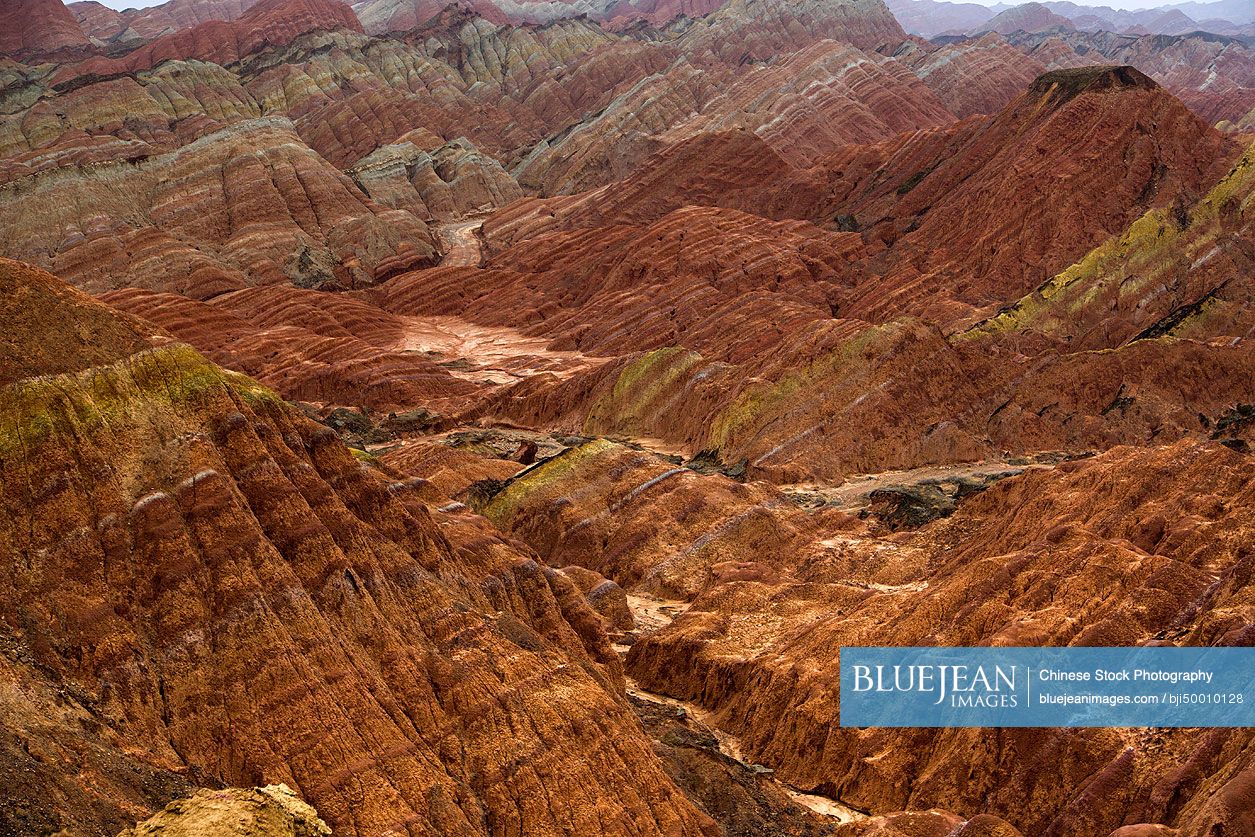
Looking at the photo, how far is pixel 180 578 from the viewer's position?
79.7 feet

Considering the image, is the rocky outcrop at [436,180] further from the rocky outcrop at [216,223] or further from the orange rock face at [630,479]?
the orange rock face at [630,479]

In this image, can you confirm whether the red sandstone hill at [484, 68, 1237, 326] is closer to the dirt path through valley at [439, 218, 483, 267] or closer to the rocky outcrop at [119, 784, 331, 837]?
the dirt path through valley at [439, 218, 483, 267]

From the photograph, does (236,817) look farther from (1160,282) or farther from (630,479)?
(1160,282)

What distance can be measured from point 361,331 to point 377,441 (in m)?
39.0

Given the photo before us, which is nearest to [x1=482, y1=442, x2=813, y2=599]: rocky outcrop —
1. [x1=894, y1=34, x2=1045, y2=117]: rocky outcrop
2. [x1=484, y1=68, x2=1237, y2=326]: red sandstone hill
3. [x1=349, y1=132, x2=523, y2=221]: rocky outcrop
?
[x1=484, y1=68, x2=1237, y2=326]: red sandstone hill

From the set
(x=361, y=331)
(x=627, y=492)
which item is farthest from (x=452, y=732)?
(x=361, y=331)

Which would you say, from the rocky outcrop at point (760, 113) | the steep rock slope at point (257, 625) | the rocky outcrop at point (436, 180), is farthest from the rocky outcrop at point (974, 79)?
the steep rock slope at point (257, 625)

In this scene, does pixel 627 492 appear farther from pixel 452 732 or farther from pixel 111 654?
pixel 111 654

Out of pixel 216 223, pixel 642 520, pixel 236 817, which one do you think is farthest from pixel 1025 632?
pixel 216 223
